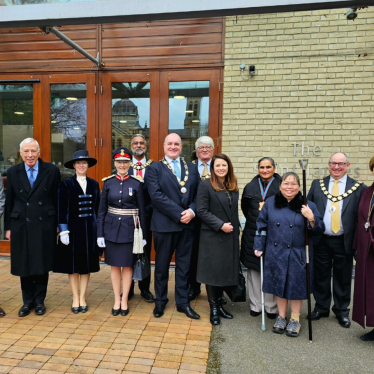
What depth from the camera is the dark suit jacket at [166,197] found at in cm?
375

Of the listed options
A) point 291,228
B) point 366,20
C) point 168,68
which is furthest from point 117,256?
point 366,20

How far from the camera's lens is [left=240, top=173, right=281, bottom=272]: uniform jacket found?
376cm

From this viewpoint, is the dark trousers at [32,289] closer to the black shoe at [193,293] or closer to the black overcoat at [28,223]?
the black overcoat at [28,223]

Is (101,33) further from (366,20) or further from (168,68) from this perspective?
(366,20)

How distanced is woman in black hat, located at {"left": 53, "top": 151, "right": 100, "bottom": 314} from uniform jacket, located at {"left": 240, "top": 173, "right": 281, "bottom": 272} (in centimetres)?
177

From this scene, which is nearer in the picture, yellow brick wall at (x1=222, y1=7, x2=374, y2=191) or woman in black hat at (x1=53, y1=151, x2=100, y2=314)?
woman in black hat at (x1=53, y1=151, x2=100, y2=314)

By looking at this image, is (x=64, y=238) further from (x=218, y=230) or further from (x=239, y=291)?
(x=239, y=291)

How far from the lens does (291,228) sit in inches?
135

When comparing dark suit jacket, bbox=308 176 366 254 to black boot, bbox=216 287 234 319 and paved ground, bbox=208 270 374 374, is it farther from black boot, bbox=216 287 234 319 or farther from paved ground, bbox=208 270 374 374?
black boot, bbox=216 287 234 319

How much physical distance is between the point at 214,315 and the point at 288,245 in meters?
1.14

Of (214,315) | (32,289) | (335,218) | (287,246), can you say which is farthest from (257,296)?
(32,289)

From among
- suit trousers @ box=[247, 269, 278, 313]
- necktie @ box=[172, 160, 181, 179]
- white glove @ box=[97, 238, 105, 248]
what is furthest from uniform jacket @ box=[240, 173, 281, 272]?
white glove @ box=[97, 238, 105, 248]

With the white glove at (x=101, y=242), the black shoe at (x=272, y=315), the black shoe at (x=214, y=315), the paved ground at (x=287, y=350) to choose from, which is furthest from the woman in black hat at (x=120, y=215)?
the black shoe at (x=272, y=315)

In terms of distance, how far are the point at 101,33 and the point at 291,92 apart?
3.31 metres
